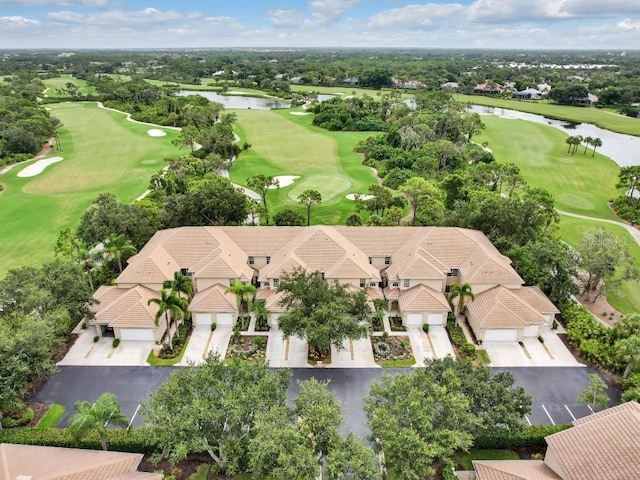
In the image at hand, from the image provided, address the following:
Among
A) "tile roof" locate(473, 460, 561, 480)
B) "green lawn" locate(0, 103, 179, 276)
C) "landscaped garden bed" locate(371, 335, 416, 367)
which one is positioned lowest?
"landscaped garden bed" locate(371, 335, 416, 367)

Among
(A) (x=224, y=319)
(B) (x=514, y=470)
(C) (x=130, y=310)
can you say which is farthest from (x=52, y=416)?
(B) (x=514, y=470)

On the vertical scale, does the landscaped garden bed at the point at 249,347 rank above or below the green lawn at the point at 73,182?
below

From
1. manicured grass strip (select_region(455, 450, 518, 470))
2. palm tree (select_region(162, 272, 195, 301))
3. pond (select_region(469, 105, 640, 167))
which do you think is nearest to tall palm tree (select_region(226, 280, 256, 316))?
palm tree (select_region(162, 272, 195, 301))

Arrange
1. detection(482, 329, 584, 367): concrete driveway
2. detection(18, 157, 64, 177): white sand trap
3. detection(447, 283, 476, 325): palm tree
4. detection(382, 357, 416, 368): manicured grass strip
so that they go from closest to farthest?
detection(382, 357, 416, 368): manicured grass strip < detection(482, 329, 584, 367): concrete driveway < detection(447, 283, 476, 325): palm tree < detection(18, 157, 64, 177): white sand trap

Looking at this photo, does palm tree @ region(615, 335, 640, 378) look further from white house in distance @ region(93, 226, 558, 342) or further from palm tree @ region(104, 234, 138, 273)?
palm tree @ region(104, 234, 138, 273)

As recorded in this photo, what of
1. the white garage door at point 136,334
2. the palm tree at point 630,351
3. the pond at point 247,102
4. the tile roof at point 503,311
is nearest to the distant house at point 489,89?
the pond at point 247,102

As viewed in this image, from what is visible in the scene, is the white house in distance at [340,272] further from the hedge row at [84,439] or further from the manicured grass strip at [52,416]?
the hedge row at [84,439]
